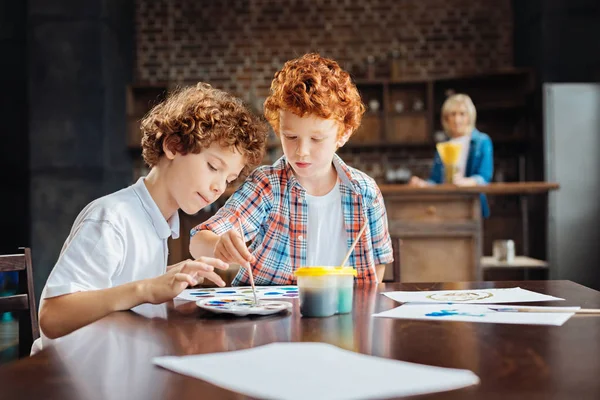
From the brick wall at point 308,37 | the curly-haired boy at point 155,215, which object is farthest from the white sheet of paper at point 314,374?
the brick wall at point 308,37

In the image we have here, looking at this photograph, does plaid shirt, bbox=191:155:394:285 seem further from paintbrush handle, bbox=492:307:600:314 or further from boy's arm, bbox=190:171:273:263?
paintbrush handle, bbox=492:307:600:314

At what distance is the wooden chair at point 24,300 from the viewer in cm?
148

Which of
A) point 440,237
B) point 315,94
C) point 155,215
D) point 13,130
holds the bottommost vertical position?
point 440,237

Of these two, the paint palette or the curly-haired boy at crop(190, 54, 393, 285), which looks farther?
the curly-haired boy at crop(190, 54, 393, 285)

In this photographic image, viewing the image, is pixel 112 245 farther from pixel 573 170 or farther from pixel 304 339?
pixel 573 170

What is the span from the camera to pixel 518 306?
1168 millimetres

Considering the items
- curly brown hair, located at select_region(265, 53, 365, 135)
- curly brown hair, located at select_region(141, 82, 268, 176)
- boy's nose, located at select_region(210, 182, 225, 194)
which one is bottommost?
boy's nose, located at select_region(210, 182, 225, 194)

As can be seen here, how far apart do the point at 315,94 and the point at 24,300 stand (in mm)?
853

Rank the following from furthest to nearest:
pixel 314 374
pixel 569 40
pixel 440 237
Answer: pixel 569 40, pixel 440 237, pixel 314 374

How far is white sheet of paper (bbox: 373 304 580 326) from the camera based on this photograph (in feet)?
3.34

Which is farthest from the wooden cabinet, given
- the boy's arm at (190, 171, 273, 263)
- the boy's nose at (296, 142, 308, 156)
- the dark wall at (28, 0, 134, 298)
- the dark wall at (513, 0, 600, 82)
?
the dark wall at (28, 0, 134, 298)

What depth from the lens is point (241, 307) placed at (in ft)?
3.77

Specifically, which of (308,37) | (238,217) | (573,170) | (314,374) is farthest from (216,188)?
(308,37)

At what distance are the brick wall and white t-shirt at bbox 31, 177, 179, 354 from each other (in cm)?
541
